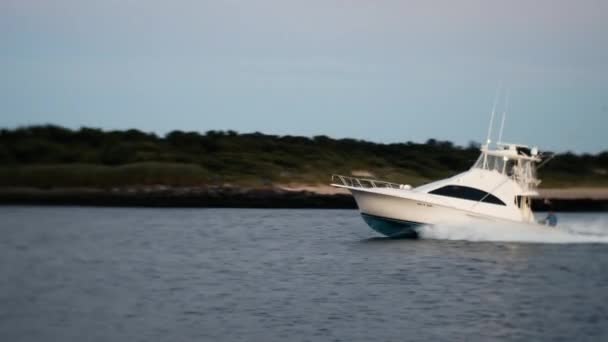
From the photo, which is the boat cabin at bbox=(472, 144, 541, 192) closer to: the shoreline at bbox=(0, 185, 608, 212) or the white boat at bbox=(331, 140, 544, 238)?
the white boat at bbox=(331, 140, 544, 238)

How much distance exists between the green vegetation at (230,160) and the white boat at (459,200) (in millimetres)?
13344

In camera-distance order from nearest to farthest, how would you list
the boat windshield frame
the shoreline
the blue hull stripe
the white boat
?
the white boat
the blue hull stripe
the boat windshield frame
the shoreline

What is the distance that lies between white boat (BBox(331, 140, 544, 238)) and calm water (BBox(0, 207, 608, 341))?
588mm

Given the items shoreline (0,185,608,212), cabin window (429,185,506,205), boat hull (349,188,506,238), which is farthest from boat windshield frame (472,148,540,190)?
shoreline (0,185,608,212)

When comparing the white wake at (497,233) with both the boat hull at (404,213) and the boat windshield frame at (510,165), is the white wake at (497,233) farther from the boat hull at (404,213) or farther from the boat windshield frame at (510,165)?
the boat windshield frame at (510,165)

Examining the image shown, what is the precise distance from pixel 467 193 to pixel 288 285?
25.9 feet

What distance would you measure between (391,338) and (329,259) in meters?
8.74

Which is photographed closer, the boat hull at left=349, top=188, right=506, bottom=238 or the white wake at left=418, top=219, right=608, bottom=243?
the boat hull at left=349, top=188, right=506, bottom=238

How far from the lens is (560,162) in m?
56.1

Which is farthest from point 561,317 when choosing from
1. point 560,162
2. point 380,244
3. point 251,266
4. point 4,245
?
point 560,162

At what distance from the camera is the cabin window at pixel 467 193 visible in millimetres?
26297

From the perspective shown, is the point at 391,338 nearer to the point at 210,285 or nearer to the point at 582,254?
the point at 210,285

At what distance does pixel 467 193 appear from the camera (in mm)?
26312

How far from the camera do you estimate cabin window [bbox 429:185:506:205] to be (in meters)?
Answer: 26.3
